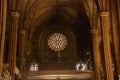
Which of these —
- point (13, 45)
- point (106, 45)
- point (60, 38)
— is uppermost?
point (60, 38)

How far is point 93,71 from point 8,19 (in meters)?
9.99

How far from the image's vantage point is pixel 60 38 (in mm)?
33125

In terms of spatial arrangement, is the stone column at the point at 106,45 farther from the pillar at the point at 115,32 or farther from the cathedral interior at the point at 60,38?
the pillar at the point at 115,32

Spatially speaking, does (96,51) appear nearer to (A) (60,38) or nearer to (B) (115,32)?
(B) (115,32)

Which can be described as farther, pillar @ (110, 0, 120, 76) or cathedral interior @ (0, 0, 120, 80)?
cathedral interior @ (0, 0, 120, 80)

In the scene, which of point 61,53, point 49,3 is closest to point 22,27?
point 49,3

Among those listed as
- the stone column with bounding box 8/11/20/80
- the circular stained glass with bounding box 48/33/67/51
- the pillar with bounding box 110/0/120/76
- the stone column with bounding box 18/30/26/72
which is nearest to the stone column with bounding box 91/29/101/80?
the pillar with bounding box 110/0/120/76

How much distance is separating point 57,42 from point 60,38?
23.9 inches

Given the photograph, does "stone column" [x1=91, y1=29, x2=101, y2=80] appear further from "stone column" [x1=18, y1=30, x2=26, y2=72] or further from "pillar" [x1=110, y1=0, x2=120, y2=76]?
"stone column" [x1=18, y1=30, x2=26, y2=72]

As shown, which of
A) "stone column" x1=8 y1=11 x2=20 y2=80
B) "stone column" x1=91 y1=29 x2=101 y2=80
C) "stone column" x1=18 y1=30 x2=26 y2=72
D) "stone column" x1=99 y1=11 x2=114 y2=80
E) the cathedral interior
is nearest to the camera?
"stone column" x1=99 y1=11 x2=114 y2=80

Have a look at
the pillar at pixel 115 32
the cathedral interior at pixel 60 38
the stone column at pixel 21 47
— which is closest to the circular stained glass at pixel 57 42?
the cathedral interior at pixel 60 38

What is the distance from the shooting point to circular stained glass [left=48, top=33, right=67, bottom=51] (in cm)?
3266

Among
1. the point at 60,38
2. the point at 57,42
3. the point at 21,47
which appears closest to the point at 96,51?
the point at 21,47

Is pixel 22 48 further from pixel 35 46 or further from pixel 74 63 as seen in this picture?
pixel 74 63
